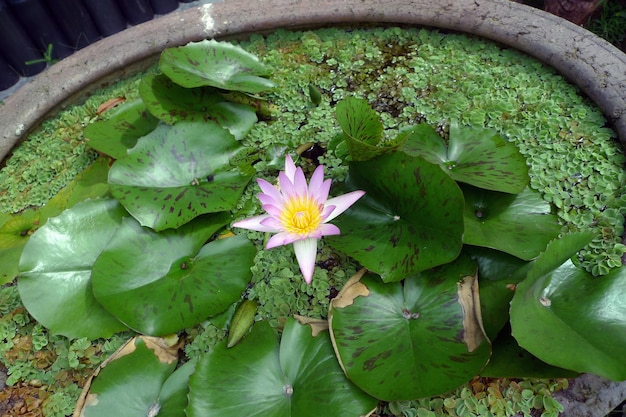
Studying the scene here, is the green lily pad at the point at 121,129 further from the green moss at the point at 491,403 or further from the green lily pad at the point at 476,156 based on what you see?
the green moss at the point at 491,403

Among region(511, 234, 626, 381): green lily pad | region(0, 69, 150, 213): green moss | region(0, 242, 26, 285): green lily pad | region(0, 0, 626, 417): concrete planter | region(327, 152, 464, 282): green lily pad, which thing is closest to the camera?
region(511, 234, 626, 381): green lily pad

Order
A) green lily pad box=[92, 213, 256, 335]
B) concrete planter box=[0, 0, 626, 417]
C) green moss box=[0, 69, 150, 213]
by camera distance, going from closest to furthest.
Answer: green lily pad box=[92, 213, 256, 335], concrete planter box=[0, 0, 626, 417], green moss box=[0, 69, 150, 213]

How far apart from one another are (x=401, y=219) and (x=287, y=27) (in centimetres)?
111

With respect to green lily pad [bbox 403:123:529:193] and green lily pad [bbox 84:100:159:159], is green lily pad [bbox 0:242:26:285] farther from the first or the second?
green lily pad [bbox 403:123:529:193]

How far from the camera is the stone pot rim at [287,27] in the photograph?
4.84 feet

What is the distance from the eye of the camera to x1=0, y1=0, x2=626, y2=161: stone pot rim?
58.1 inches

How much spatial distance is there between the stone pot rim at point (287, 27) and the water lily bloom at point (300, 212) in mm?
988

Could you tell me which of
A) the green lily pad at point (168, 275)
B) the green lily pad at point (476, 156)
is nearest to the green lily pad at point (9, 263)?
the green lily pad at point (168, 275)

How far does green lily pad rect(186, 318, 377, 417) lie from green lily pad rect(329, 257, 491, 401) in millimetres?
56

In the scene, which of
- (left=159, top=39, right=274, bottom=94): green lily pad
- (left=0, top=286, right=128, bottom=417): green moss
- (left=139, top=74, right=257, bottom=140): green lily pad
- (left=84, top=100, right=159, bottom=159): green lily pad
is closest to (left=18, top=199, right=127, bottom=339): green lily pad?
(left=0, top=286, right=128, bottom=417): green moss

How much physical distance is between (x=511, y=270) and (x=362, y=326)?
0.38 metres

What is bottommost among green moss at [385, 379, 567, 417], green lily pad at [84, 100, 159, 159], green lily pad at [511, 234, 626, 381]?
green moss at [385, 379, 567, 417]

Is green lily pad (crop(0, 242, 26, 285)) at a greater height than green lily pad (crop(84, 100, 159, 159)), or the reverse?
green lily pad (crop(84, 100, 159, 159))

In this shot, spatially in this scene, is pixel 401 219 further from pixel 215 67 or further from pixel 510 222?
pixel 215 67
